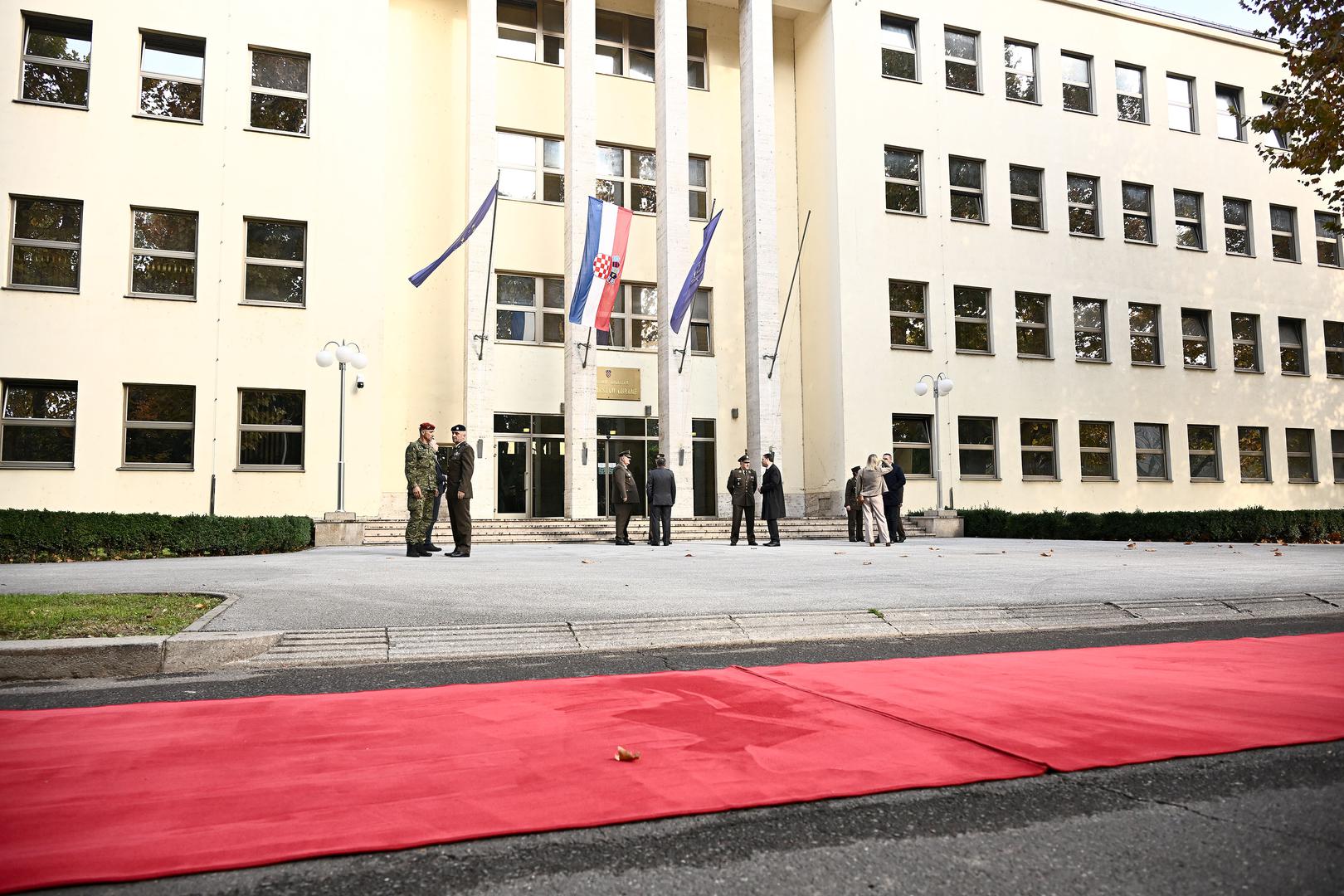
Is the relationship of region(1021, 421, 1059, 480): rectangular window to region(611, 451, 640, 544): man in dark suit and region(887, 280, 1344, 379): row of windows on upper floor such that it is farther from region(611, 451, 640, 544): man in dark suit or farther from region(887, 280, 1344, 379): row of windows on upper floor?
region(611, 451, 640, 544): man in dark suit

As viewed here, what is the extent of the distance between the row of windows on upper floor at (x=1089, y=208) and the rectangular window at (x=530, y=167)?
375 inches

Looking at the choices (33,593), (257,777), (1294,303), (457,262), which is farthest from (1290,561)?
(1294,303)

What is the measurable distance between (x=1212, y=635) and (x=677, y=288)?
19.7 meters

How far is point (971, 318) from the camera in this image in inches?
1117

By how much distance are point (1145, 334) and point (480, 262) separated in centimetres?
2090

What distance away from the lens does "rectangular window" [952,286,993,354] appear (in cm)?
2822

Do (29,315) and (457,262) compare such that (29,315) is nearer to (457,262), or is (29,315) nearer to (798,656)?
(457,262)

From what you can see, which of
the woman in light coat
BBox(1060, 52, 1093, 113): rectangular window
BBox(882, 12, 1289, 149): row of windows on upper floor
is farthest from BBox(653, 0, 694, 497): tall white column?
BBox(1060, 52, 1093, 113): rectangular window

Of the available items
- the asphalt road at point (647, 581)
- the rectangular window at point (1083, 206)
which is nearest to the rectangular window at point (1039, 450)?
the rectangular window at point (1083, 206)

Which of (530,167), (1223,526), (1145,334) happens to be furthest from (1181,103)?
(530,167)

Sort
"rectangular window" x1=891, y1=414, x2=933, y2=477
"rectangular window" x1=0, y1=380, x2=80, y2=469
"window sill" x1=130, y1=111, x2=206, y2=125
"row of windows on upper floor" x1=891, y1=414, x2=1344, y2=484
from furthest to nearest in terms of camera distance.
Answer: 1. "row of windows on upper floor" x1=891, y1=414, x2=1344, y2=484
2. "rectangular window" x1=891, y1=414, x2=933, y2=477
3. "window sill" x1=130, y1=111, x2=206, y2=125
4. "rectangular window" x1=0, y1=380, x2=80, y2=469

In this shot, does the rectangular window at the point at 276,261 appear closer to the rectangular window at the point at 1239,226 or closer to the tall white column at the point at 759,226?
the tall white column at the point at 759,226

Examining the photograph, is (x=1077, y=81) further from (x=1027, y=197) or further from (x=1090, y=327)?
(x=1090, y=327)

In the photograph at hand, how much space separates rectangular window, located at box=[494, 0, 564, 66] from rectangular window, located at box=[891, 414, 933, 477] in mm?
14015
